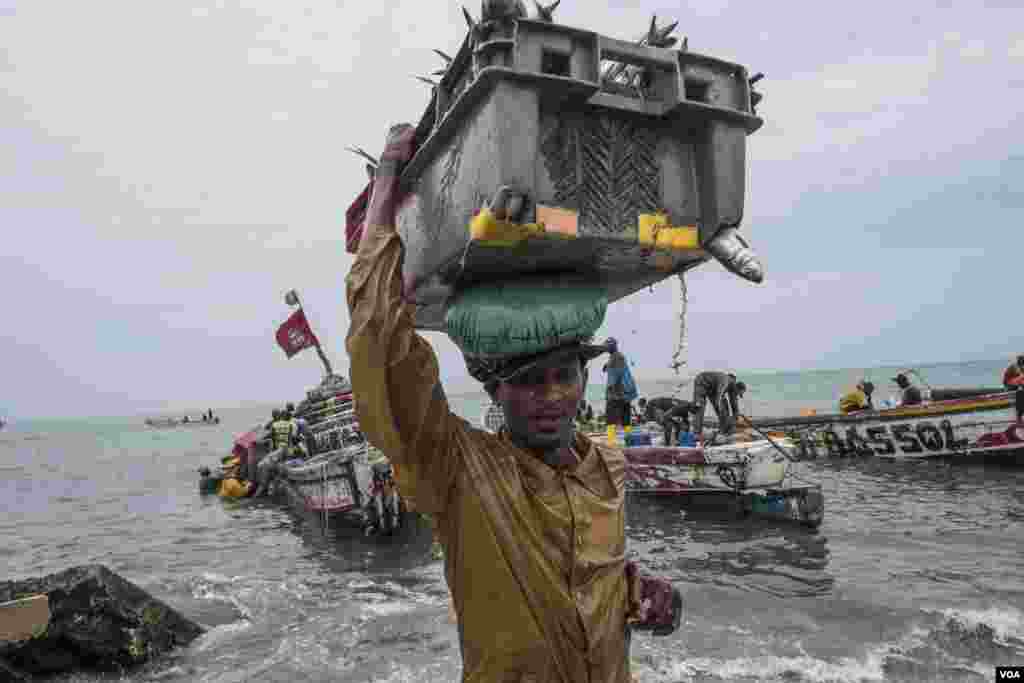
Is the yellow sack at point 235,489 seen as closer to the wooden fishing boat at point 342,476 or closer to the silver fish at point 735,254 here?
the wooden fishing boat at point 342,476

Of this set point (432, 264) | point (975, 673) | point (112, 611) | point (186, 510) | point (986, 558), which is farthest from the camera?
point (186, 510)

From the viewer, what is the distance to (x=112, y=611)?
5984mm

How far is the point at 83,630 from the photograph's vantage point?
228 inches

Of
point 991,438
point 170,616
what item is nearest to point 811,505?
point 991,438

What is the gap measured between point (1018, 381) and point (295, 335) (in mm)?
17309

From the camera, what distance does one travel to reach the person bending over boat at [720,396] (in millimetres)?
11523

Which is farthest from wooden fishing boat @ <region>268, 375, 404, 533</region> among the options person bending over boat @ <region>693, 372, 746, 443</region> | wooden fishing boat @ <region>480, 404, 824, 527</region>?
person bending over boat @ <region>693, 372, 746, 443</region>

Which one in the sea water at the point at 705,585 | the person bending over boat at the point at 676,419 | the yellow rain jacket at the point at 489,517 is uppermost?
the yellow rain jacket at the point at 489,517

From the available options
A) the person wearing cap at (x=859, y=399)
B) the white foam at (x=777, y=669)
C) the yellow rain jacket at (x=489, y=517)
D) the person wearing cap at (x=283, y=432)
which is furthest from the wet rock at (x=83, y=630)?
the person wearing cap at (x=859, y=399)

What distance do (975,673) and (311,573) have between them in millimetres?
8630

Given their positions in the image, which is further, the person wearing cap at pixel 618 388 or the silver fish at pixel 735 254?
the person wearing cap at pixel 618 388

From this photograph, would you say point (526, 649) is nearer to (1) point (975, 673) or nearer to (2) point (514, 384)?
(2) point (514, 384)

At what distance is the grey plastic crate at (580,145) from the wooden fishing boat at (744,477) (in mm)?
9022

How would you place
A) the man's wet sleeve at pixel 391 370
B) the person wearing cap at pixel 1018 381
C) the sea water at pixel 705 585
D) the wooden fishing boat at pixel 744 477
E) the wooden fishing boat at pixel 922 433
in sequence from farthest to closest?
1. the wooden fishing boat at pixel 922 433
2. the person wearing cap at pixel 1018 381
3. the wooden fishing boat at pixel 744 477
4. the sea water at pixel 705 585
5. the man's wet sleeve at pixel 391 370
